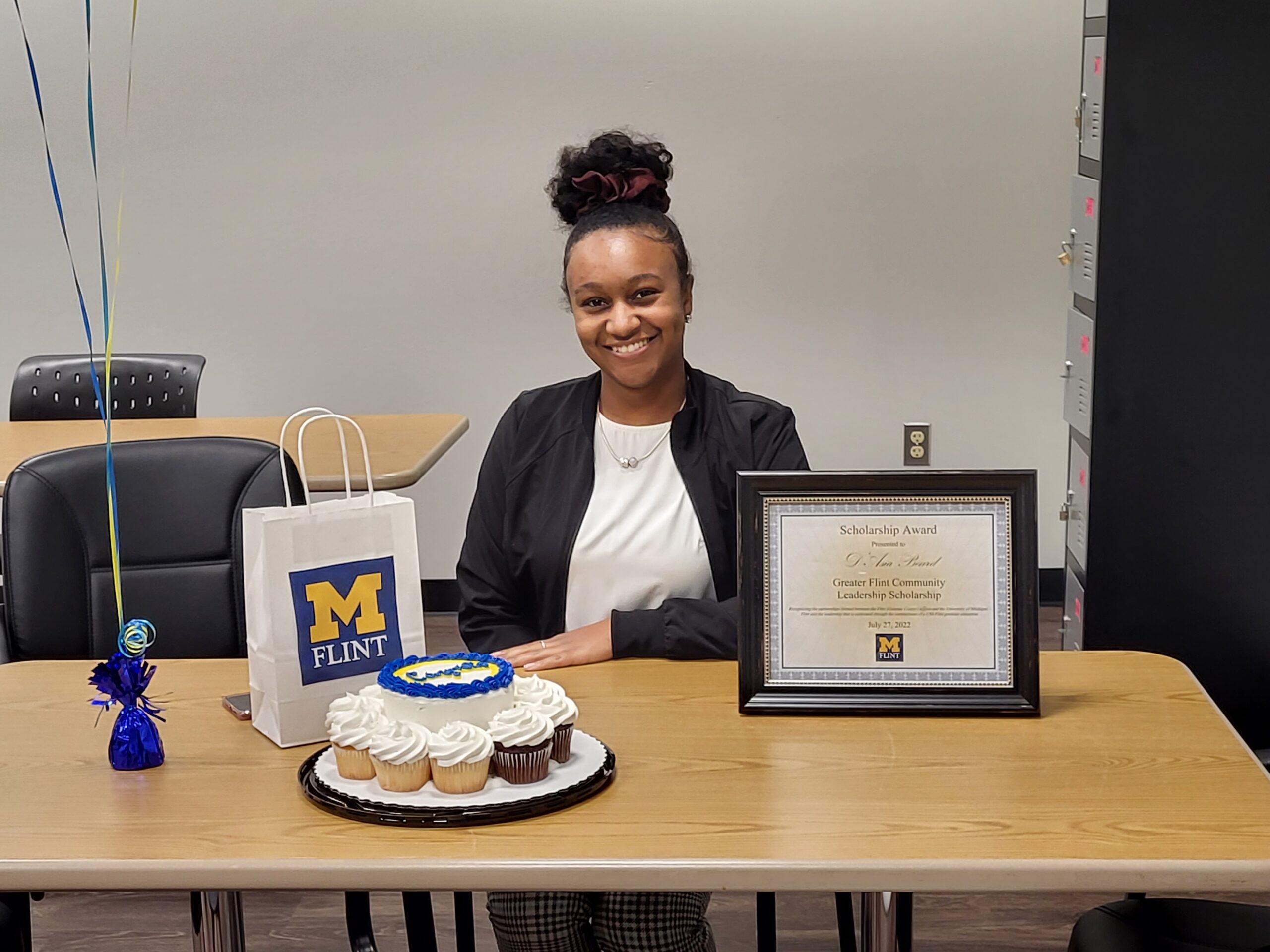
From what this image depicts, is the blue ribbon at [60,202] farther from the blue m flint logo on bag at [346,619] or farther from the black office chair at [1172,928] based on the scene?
the black office chair at [1172,928]

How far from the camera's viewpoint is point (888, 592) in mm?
1449

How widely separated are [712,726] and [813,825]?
258 mm

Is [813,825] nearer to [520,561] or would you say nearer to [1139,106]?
[520,561]

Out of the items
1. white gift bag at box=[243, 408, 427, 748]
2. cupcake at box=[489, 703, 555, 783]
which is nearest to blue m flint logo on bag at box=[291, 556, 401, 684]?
white gift bag at box=[243, 408, 427, 748]

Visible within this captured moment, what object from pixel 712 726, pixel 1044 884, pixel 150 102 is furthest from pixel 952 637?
pixel 150 102

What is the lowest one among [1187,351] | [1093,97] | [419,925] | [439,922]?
[439,922]

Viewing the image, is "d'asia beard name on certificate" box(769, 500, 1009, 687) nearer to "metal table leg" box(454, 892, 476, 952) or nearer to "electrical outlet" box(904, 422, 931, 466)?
"metal table leg" box(454, 892, 476, 952)

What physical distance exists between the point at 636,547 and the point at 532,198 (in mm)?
2799

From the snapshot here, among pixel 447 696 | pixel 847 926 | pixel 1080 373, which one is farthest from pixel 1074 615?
pixel 447 696

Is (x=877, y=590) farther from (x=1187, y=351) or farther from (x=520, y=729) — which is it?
(x=1187, y=351)

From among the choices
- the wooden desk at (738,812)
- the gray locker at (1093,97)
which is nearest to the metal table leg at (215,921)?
the wooden desk at (738,812)

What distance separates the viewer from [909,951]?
4.99 ft

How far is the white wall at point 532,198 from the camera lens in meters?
4.39

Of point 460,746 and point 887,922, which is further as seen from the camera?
point 887,922
